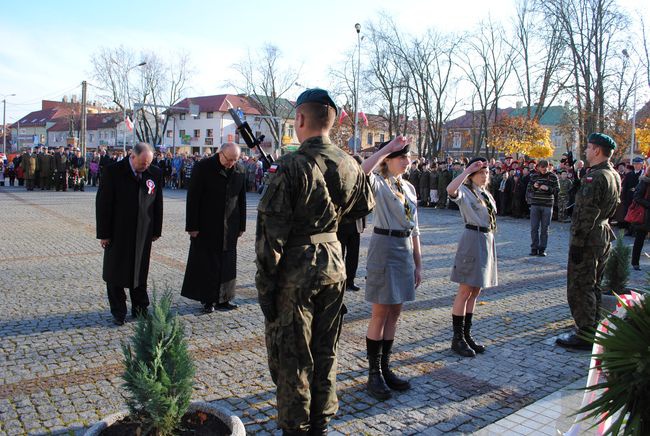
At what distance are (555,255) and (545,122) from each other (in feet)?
236

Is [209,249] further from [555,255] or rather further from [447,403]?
[555,255]

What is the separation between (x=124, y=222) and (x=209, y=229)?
95 cm

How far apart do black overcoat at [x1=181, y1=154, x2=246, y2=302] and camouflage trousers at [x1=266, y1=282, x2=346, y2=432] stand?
3.47 meters


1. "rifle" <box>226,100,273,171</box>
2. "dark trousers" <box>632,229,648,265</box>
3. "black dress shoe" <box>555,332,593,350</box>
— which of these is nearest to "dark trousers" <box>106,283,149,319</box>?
"rifle" <box>226,100,273,171</box>

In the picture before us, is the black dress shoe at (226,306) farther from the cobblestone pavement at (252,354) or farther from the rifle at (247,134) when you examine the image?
the rifle at (247,134)

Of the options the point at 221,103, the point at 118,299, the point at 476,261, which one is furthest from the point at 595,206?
A: the point at 221,103

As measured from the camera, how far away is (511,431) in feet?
12.0

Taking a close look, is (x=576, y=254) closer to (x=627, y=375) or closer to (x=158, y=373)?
(x=627, y=375)

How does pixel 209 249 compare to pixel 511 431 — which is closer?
pixel 511 431

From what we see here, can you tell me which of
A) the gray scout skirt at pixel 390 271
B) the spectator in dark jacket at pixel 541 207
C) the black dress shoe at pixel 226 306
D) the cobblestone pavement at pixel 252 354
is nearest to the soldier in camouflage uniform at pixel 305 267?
Result: the cobblestone pavement at pixel 252 354

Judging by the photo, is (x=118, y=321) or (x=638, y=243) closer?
(x=118, y=321)

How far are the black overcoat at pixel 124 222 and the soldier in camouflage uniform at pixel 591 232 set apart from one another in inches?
182

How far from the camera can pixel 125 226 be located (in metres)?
5.88

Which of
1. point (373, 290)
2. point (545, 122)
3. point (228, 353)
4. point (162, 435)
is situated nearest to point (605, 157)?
point (373, 290)
